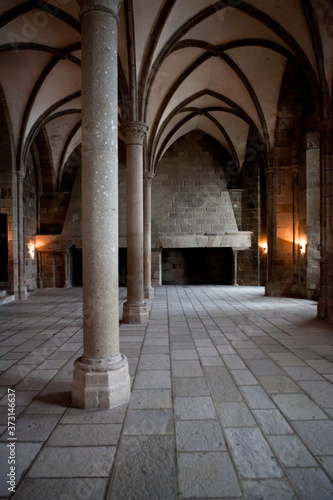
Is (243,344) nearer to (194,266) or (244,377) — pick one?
(244,377)

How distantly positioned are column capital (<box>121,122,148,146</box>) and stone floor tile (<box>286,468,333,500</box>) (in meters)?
6.09

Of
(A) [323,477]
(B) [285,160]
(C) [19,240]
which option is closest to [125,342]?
(A) [323,477]

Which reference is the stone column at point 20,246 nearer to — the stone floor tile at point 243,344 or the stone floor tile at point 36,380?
the stone floor tile at point 36,380

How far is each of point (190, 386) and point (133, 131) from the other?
515 cm

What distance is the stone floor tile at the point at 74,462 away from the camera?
209cm

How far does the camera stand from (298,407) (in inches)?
117

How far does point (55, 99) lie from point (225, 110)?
6.04m

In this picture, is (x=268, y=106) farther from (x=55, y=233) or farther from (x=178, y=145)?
(x=55, y=233)

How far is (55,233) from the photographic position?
13945 millimetres

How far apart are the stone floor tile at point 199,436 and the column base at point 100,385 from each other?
26.0 inches

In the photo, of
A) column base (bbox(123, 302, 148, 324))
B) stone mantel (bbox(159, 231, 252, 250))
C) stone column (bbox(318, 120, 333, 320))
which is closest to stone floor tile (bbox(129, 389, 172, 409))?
column base (bbox(123, 302, 148, 324))

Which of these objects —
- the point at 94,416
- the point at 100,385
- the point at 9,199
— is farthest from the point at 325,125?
the point at 9,199

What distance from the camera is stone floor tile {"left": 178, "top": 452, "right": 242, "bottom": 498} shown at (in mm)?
1922

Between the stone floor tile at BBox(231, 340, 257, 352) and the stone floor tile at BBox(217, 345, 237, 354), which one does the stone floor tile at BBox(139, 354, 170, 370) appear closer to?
the stone floor tile at BBox(217, 345, 237, 354)
